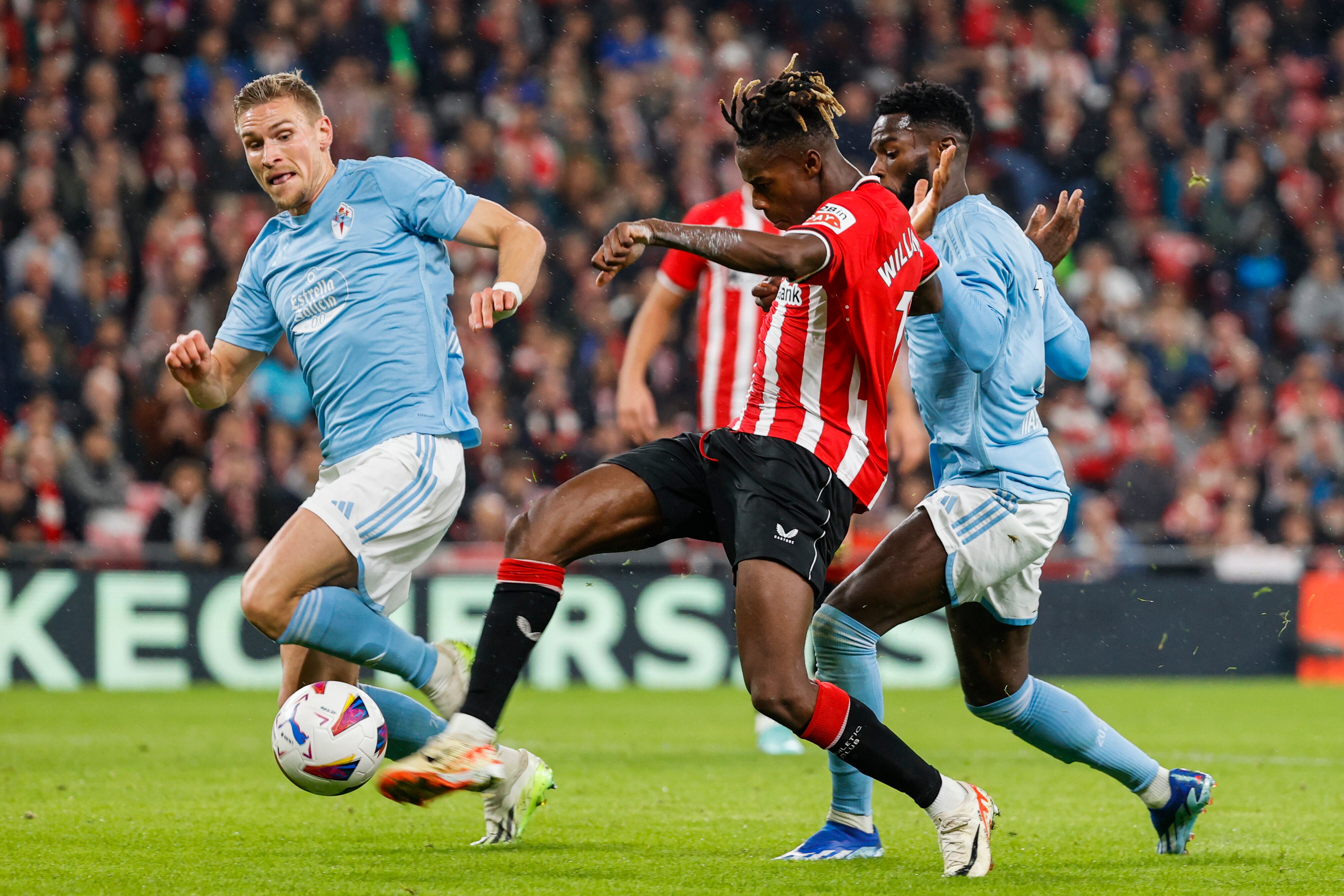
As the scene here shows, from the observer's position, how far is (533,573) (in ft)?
14.5

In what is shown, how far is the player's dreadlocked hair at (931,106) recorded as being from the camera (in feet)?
16.2

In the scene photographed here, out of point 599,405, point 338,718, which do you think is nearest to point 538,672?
point 599,405

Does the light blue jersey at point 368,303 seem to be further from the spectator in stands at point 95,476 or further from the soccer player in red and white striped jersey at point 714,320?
the spectator in stands at point 95,476

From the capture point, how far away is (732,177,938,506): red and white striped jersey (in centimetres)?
434

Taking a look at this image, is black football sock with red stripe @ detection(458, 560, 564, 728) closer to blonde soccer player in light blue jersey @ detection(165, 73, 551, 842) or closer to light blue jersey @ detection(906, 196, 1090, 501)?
blonde soccer player in light blue jersey @ detection(165, 73, 551, 842)

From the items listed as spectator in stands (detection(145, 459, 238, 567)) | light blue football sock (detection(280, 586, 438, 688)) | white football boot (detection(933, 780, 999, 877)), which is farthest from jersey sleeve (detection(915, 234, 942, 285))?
spectator in stands (detection(145, 459, 238, 567))

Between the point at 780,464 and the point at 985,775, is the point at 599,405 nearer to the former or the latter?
the point at 985,775

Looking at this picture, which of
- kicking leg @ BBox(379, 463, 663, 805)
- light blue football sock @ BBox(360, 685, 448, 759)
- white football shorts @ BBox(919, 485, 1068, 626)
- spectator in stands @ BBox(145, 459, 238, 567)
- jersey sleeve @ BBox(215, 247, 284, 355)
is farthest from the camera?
spectator in stands @ BBox(145, 459, 238, 567)

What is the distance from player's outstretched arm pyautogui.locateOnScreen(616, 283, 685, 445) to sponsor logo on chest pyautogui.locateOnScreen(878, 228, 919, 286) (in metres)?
2.41

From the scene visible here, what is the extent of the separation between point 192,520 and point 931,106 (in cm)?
775

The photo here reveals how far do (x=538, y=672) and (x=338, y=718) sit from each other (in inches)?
282

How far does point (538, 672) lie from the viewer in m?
11.7

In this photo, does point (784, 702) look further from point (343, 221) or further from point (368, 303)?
point (343, 221)

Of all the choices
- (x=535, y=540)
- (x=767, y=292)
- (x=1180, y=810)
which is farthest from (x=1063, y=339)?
(x=535, y=540)
